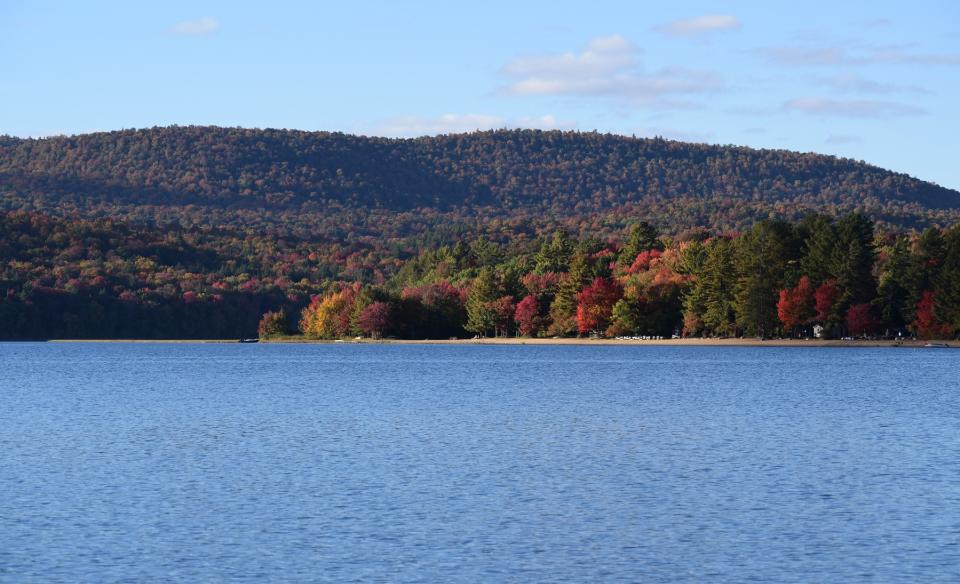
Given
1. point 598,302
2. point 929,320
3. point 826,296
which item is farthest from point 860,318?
point 598,302

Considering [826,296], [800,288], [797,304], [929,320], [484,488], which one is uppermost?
[800,288]

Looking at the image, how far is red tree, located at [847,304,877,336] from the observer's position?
161 metres

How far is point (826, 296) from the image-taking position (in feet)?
525

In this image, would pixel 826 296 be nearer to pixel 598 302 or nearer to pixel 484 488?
pixel 598 302

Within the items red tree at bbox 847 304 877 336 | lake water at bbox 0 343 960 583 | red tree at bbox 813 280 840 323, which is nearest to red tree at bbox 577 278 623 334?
red tree at bbox 813 280 840 323

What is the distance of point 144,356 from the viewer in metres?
187

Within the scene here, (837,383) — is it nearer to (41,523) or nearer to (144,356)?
(41,523)

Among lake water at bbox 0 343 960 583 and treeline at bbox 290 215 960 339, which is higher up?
treeline at bbox 290 215 960 339

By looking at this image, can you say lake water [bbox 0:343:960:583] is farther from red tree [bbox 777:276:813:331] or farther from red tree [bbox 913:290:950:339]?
red tree [bbox 777:276:813:331]

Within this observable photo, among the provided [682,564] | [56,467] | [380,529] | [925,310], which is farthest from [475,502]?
[925,310]

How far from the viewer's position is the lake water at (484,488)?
28.8m

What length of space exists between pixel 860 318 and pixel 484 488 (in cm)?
12990

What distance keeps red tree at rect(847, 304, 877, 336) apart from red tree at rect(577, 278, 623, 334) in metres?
36.3

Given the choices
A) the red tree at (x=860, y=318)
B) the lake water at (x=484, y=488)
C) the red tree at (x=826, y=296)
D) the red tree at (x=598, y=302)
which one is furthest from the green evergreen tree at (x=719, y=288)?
the lake water at (x=484, y=488)
